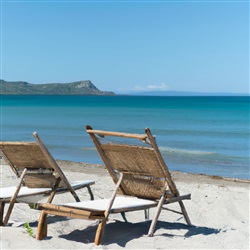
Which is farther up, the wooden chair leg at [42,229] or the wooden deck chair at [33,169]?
the wooden deck chair at [33,169]

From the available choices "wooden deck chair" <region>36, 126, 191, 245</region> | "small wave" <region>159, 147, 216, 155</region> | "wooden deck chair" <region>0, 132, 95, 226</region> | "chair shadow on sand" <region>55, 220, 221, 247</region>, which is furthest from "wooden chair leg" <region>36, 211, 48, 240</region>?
"small wave" <region>159, 147, 216, 155</region>

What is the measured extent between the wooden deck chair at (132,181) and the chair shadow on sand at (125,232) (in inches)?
11.3

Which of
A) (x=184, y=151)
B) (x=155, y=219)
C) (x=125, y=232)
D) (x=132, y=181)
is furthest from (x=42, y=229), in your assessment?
(x=184, y=151)

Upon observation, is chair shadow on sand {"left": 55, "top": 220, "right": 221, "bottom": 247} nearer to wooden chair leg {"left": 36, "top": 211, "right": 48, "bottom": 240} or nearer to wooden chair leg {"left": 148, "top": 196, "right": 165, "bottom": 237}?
wooden chair leg {"left": 148, "top": 196, "right": 165, "bottom": 237}

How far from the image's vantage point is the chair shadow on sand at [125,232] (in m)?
5.36

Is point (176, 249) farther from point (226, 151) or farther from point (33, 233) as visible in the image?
point (226, 151)

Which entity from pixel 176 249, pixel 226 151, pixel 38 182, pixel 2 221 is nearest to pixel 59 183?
pixel 38 182

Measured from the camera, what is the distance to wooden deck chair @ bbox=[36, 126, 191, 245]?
526 centimetres

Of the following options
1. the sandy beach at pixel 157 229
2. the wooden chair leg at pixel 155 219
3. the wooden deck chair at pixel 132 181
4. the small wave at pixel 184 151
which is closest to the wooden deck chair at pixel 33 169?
the sandy beach at pixel 157 229

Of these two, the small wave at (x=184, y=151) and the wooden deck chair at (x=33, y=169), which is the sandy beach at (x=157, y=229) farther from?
the small wave at (x=184, y=151)

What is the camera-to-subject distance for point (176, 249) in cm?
498

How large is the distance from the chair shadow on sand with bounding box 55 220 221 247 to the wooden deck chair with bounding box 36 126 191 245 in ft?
0.94

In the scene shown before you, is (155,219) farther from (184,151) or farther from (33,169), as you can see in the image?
(184,151)

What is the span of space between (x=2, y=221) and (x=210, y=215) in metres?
2.93
